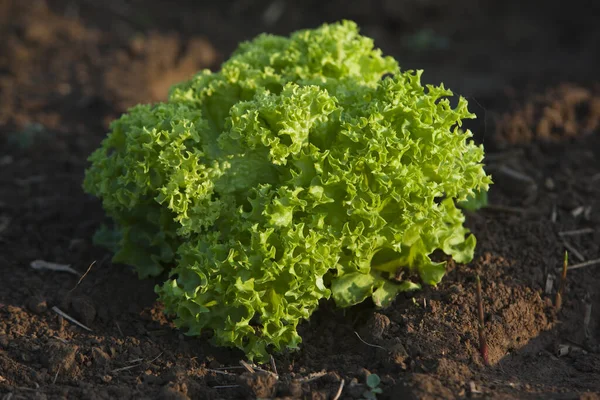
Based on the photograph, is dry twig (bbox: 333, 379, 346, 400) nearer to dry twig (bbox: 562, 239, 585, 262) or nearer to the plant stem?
the plant stem

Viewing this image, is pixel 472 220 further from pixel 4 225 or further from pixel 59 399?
pixel 4 225

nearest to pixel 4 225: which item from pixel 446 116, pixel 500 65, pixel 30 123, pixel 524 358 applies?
pixel 30 123

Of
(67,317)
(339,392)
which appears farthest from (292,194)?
→ (67,317)

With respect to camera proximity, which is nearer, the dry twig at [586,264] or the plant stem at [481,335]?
the plant stem at [481,335]

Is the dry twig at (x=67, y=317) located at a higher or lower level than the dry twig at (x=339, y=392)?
lower

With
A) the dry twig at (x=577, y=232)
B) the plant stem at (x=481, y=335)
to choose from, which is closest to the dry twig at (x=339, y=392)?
the plant stem at (x=481, y=335)

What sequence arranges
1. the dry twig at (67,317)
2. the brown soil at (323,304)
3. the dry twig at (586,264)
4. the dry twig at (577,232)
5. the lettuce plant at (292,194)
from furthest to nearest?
1. the dry twig at (577,232)
2. the dry twig at (586,264)
3. the dry twig at (67,317)
4. the lettuce plant at (292,194)
5. the brown soil at (323,304)

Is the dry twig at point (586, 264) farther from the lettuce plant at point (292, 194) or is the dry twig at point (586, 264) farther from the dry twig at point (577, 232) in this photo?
the lettuce plant at point (292, 194)
